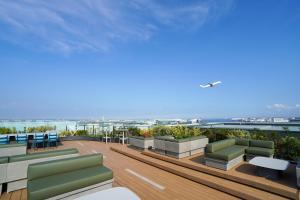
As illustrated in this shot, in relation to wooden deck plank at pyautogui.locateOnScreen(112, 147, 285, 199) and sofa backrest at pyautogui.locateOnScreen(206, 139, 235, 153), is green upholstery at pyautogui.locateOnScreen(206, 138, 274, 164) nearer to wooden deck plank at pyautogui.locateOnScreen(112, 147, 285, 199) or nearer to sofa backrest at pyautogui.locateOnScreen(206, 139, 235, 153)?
sofa backrest at pyautogui.locateOnScreen(206, 139, 235, 153)

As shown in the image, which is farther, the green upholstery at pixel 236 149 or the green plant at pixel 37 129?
the green plant at pixel 37 129

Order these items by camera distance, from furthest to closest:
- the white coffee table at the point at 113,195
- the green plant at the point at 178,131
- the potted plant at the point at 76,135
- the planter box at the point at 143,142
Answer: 1. the potted plant at the point at 76,135
2. the green plant at the point at 178,131
3. the planter box at the point at 143,142
4. the white coffee table at the point at 113,195

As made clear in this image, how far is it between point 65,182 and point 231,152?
4119 millimetres

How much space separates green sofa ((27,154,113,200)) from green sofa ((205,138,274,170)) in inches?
110

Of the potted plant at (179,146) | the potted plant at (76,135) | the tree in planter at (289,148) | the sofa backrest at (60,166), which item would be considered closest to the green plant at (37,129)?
the potted plant at (76,135)

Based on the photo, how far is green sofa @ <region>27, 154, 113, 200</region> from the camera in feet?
8.86

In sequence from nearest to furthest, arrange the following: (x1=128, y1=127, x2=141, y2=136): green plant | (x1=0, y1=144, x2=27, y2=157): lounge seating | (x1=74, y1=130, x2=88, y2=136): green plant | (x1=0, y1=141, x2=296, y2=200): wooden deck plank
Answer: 1. (x1=0, y1=141, x2=296, y2=200): wooden deck plank
2. (x1=0, y1=144, x2=27, y2=157): lounge seating
3. (x1=128, y1=127, x2=141, y2=136): green plant
4. (x1=74, y1=130, x2=88, y2=136): green plant

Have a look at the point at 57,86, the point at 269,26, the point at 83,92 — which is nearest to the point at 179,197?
the point at 269,26

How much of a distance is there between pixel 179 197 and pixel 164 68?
15426 millimetres

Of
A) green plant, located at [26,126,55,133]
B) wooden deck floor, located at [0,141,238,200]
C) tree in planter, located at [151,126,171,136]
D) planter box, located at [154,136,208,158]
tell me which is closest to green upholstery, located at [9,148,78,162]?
wooden deck floor, located at [0,141,238,200]

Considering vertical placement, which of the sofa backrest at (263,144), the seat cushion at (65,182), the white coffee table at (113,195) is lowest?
the seat cushion at (65,182)

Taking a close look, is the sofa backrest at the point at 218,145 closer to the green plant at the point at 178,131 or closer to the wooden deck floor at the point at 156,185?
the wooden deck floor at the point at 156,185

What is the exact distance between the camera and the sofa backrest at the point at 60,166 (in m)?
3.07

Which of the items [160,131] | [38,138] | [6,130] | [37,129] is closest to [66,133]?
[37,129]
